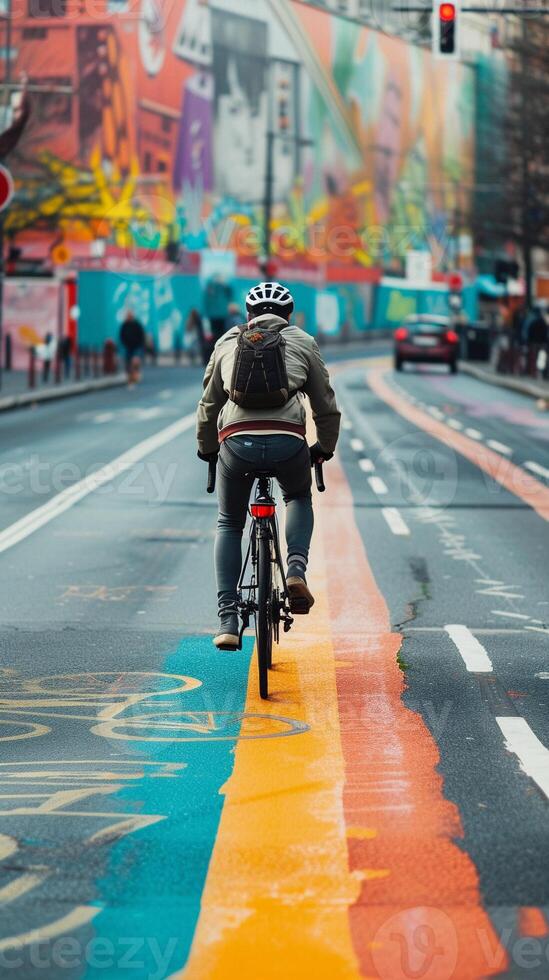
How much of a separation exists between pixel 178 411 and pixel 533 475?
40.6 ft

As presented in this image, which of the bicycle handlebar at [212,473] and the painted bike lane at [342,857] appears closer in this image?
the painted bike lane at [342,857]

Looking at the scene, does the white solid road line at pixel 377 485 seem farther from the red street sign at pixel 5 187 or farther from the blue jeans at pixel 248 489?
the blue jeans at pixel 248 489

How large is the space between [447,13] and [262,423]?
1612 centimetres

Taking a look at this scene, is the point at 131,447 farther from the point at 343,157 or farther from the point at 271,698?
the point at 343,157

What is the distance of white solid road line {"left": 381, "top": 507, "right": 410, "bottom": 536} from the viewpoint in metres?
14.5

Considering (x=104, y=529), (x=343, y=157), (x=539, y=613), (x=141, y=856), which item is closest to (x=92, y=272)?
(x=343, y=157)

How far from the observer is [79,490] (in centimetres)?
1758

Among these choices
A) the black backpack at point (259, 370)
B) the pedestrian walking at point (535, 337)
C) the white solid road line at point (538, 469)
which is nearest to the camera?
the black backpack at point (259, 370)

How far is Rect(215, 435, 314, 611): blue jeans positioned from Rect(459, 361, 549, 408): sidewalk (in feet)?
98.2

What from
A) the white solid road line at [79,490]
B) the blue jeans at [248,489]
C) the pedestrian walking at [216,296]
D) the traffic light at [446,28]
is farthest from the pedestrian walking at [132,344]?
the blue jeans at [248,489]

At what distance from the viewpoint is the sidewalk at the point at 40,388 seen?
34.1 metres

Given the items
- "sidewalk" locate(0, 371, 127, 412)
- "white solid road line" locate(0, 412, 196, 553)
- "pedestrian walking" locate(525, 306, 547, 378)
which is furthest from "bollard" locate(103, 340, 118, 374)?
"white solid road line" locate(0, 412, 196, 553)

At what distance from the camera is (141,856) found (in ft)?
16.5

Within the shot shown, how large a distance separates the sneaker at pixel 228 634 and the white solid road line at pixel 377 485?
10.1 metres
